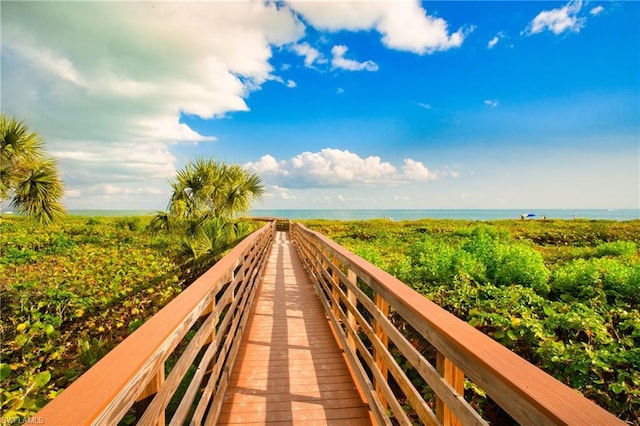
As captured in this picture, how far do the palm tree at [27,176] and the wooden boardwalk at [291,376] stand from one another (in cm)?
485

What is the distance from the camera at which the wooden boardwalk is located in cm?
239

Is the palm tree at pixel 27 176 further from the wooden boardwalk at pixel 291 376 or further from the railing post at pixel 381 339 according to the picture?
the railing post at pixel 381 339

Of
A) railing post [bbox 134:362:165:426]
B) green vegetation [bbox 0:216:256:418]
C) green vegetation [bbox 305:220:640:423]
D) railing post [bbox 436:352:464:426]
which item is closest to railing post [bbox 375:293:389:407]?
railing post [bbox 436:352:464:426]

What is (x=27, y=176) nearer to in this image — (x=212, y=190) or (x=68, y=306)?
(x=68, y=306)

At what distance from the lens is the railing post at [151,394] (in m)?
1.22

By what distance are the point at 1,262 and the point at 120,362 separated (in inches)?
410

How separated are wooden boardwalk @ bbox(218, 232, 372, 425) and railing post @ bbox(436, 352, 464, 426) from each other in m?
1.20

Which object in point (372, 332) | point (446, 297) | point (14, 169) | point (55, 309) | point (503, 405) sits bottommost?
point (55, 309)

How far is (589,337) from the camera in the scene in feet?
9.58

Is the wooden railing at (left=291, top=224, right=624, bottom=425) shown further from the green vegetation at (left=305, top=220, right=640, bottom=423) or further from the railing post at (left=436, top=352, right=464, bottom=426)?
the green vegetation at (left=305, top=220, right=640, bottom=423)

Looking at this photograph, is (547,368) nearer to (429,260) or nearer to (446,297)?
(446,297)

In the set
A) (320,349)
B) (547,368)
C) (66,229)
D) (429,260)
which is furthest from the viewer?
(66,229)

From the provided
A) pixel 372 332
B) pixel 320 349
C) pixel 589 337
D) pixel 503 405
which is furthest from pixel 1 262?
pixel 589 337

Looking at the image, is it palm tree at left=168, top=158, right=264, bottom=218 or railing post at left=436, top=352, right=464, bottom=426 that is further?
A: palm tree at left=168, top=158, right=264, bottom=218
